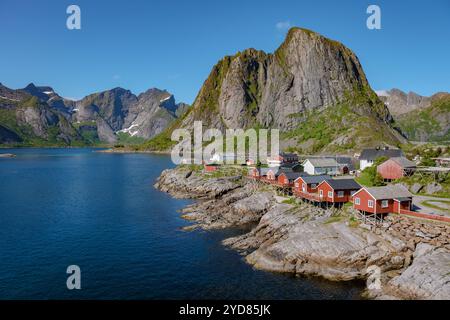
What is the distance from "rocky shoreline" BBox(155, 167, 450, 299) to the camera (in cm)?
3622

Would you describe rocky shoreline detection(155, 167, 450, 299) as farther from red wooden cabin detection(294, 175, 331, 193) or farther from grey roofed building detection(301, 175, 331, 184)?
grey roofed building detection(301, 175, 331, 184)

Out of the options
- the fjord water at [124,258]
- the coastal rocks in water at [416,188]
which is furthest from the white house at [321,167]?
the fjord water at [124,258]

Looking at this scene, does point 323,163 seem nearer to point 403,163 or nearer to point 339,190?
point 403,163

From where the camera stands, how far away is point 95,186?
115m

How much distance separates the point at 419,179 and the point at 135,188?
79098 millimetres

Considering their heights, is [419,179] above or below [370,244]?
above

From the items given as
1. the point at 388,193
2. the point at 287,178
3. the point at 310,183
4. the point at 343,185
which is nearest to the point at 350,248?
the point at 388,193

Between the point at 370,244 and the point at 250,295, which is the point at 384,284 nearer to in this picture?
the point at 370,244

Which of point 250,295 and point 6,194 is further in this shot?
point 6,194

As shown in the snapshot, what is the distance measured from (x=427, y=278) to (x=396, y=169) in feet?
143

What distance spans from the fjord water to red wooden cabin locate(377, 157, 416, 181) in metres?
38.5

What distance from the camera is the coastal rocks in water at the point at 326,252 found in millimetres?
41906

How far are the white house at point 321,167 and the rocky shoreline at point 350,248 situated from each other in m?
31.4
